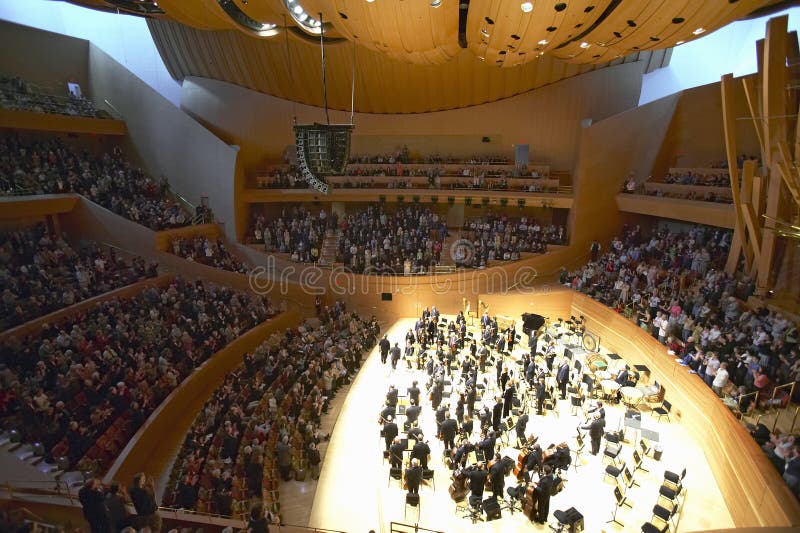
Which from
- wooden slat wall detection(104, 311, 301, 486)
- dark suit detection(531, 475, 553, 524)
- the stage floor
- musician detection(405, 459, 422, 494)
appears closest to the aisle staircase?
wooden slat wall detection(104, 311, 301, 486)

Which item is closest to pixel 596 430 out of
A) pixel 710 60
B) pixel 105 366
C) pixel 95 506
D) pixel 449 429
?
pixel 449 429

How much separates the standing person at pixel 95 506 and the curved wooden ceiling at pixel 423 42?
7476mm

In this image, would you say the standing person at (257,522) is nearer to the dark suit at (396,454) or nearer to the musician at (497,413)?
the dark suit at (396,454)

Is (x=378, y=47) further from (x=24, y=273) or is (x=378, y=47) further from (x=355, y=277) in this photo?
(x=24, y=273)

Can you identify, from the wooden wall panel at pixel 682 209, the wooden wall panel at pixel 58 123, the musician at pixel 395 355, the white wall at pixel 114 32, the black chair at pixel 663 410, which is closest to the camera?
the black chair at pixel 663 410

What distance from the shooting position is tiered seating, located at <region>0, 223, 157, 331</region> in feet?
34.2

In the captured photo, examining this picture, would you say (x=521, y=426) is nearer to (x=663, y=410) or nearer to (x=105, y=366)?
(x=663, y=410)

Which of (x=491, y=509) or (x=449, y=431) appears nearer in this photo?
(x=491, y=509)

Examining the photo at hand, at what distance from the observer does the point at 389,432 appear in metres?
7.64

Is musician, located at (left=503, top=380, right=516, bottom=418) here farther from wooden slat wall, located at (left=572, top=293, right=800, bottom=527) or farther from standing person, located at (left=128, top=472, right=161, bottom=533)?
standing person, located at (left=128, top=472, right=161, bottom=533)

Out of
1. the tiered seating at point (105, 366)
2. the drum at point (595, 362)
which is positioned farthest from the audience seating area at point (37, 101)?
the drum at point (595, 362)

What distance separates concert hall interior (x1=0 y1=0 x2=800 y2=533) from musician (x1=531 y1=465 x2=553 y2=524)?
6 cm

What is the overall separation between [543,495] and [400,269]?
10.6 m

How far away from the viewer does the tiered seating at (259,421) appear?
688 cm
